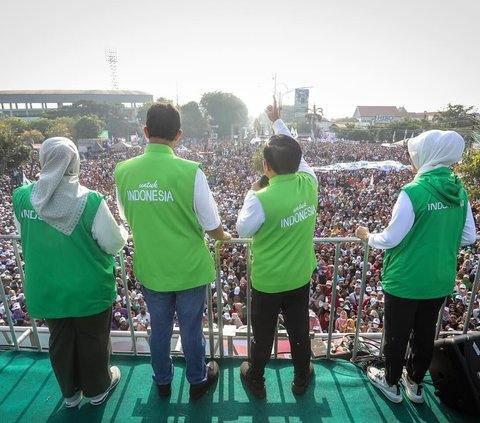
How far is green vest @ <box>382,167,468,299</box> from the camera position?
1955 millimetres

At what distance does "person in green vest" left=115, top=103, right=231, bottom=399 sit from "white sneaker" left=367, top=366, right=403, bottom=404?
1.34m

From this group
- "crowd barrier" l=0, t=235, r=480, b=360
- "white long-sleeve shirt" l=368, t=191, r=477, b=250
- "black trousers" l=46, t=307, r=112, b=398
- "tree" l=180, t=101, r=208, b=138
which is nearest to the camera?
"white long-sleeve shirt" l=368, t=191, r=477, b=250

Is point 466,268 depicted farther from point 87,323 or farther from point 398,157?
point 398,157

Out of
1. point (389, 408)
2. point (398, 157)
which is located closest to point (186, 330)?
point (389, 408)

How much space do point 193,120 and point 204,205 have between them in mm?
69969

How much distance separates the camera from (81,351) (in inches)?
84.8

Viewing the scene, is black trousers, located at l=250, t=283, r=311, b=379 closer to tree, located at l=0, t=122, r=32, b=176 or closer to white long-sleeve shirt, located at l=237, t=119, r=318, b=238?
white long-sleeve shirt, located at l=237, t=119, r=318, b=238

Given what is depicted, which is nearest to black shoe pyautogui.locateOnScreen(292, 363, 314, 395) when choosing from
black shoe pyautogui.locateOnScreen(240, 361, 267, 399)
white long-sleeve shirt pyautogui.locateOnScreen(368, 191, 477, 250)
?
black shoe pyautogui.locateOnScreen(240, 361, 267, 399)

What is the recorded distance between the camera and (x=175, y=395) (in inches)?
95.5

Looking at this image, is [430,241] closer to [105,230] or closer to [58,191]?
[105,230]

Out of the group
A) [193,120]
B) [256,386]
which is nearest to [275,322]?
[256,386]

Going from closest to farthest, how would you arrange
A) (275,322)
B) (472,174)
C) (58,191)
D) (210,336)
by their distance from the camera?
(58,191) → (275,322) → (210,336) → (472,174)

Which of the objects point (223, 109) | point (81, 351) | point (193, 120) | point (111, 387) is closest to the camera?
point (81, 351)

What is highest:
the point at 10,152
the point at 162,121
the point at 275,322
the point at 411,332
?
the point at 162,121
